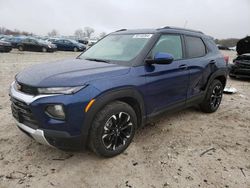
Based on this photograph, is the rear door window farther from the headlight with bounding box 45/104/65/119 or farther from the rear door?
the headlight with bounding box 45/104/65/119

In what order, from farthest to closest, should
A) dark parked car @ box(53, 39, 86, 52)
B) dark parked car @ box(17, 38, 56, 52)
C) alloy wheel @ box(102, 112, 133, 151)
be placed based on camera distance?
dark parked car @ box(53, 39, 86, 52), dark parked car @ box(17, 38, 56, 52), alloy wheel @ box(102, 112, 133, 151)

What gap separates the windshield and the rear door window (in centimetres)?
20

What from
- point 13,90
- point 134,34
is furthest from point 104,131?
point 134,34

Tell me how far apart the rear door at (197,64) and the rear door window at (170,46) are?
0.68 feet

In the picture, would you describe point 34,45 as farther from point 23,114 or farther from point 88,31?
point 88,31

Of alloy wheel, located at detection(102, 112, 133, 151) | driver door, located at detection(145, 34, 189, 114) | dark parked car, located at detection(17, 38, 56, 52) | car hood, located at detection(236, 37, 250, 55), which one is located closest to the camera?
alloy wheel, located at detection(102, 112, 133, 151)

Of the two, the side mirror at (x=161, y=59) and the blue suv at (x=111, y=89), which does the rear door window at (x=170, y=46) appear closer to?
the blue suv at (x=111, y=89)

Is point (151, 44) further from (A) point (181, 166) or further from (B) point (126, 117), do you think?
(A) point (181, 166)

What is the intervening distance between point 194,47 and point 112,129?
237 centimetres

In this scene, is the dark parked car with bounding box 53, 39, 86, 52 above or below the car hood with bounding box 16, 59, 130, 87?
below

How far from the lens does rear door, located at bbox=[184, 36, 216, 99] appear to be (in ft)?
13.1

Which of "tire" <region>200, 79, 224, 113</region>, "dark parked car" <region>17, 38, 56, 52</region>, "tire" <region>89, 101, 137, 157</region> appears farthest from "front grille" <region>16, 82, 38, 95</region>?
"dark parked car" <region>17, 38, 56, 52</region>

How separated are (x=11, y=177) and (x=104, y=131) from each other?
1.18 metres

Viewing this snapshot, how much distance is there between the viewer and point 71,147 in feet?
8.42
